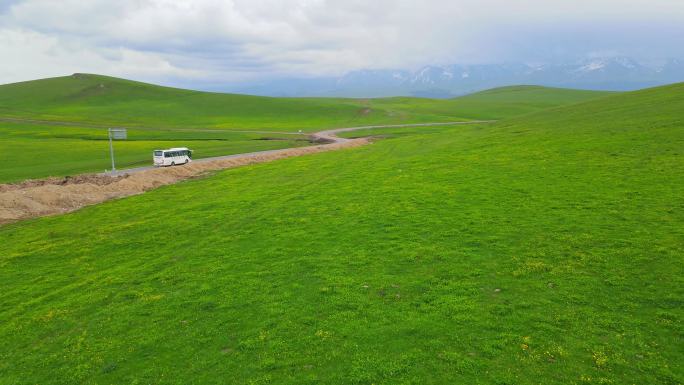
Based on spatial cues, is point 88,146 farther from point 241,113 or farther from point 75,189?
point 241,113

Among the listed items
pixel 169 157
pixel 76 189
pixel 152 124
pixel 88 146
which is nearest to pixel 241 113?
pixel 152 124

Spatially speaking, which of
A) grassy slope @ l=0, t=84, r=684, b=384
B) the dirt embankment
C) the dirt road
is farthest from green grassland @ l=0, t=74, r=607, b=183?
grassy slope @ l=0, t=84, r=684, b=384

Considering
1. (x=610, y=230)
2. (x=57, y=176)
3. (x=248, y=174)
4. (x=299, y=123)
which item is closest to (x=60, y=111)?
(x=299, y=123)

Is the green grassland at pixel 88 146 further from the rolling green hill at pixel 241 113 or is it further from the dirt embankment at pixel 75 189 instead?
the rolling green hill at pixel 241 113

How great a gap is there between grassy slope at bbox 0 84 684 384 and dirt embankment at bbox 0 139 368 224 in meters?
4.87

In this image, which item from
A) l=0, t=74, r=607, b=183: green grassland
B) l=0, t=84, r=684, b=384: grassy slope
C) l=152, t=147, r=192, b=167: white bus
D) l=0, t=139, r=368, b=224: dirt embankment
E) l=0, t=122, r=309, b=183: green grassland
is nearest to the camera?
l=0, t=84, r=684, b=384: grassy slope

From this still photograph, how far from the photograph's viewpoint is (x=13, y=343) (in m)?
16.8

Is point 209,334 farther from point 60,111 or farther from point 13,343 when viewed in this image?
point 60,111

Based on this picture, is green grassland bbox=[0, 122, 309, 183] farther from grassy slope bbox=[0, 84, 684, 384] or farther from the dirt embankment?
grassy slope bbox=[0, 84, 684, 384]

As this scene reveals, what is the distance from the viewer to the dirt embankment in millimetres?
38875

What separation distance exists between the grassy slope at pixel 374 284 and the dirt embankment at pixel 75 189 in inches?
192

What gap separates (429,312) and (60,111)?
21217 cm

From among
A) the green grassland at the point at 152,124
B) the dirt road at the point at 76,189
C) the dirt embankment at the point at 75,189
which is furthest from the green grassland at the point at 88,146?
the dirt embankment at the point at 75,189

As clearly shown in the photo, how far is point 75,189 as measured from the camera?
45.2 m
